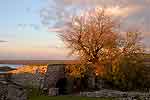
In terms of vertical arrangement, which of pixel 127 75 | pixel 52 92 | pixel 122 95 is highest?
pixel 127 75

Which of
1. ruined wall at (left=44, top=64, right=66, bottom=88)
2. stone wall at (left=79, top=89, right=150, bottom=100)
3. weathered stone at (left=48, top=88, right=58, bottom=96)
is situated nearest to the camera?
stone wall at (left=79, top=89, right=150, bottom=100)

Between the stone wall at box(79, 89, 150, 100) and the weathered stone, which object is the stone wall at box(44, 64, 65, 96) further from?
the stone wall at box(79, 89, 150, 100)

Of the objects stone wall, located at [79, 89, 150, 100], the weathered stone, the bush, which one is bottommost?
stone wall, located at [79, 89, 150, 100]

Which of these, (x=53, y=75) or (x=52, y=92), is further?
(x=53, y=75)

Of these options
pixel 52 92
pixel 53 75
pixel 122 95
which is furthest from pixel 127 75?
pixel 52 92

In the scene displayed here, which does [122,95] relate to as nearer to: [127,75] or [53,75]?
[127,75]

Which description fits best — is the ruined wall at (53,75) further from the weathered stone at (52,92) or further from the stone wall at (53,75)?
the weathered stone at (52,92)

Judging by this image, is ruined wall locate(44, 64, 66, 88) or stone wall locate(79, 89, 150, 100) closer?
stone wall locate(79, 89, 150, 100)

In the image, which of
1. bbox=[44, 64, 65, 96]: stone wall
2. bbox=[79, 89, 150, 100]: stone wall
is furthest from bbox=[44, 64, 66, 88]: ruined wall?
bbox=[79, 89, 150, 100]: stone wall

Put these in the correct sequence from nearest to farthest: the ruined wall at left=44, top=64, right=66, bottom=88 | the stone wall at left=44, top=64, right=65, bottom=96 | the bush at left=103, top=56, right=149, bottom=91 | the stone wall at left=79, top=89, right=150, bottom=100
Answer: the stone wall at left=79, top=89, right=150, bottom=100
the stone wall at left=44, top=64, right=65, bottom=96
the ruined wall at left=44, top=64, right=66, bottom=88
the bush at left=103, top=56, right=149, bottom=91

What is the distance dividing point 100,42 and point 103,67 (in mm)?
3584

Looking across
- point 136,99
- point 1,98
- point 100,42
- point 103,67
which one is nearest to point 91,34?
point 100,42

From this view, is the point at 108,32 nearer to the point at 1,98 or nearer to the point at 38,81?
the point at 38,81

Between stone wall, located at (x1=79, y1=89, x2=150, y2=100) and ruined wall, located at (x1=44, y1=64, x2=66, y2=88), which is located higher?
ruined wall, located at (x1=44, y1=64, x2=66, y2=88)
